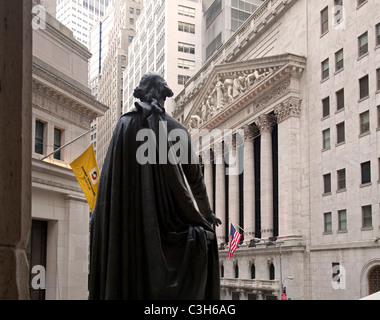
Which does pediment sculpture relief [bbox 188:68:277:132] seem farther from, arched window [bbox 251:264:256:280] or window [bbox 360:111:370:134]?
arched window [bbox 251:264:256:280]

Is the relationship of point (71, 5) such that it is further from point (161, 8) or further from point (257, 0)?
point (257, 0)

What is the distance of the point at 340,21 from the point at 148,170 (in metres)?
43.1

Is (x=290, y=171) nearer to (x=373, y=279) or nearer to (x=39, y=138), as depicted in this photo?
(x=373, y=279)

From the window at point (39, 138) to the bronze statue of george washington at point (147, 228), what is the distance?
26929 mm

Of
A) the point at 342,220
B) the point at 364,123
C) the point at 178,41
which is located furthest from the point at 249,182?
the point at 178,41

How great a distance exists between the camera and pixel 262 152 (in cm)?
5528

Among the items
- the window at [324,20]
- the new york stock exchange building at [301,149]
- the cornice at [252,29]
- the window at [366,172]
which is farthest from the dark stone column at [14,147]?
the cornice at [252,29]

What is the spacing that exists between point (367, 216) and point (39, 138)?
24150 millimetres

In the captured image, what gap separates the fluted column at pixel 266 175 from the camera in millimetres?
53000

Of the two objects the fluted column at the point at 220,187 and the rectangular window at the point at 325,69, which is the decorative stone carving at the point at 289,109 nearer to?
the rectangular window at the point at 325,69

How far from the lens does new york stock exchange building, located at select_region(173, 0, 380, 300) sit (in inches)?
1551

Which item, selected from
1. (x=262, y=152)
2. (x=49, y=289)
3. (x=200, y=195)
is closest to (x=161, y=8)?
(x=262, y=152)

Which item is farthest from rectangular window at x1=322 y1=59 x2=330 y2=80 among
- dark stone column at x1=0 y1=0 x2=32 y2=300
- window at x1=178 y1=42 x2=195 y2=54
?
window at x1=178 y1=42 x2=195 y2=54

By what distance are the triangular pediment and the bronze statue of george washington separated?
150ft
